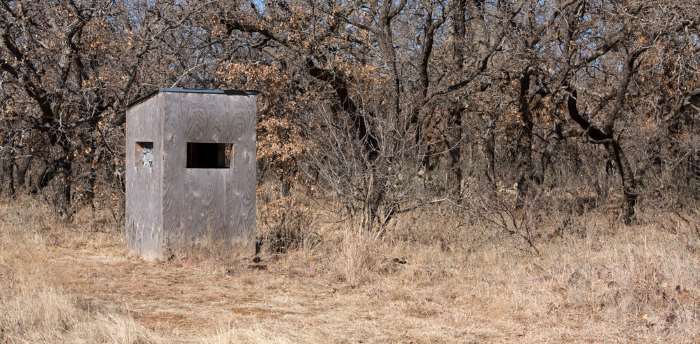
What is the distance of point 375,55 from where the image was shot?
14.2 m

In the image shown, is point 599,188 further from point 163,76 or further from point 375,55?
point 163,76

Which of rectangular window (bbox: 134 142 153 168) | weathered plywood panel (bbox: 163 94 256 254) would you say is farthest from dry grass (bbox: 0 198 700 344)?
rectangular window (bbox: 134 142 153 168)

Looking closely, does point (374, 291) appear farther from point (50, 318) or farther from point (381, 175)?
point (50, 318)

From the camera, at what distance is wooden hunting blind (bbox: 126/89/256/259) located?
10.0 metres

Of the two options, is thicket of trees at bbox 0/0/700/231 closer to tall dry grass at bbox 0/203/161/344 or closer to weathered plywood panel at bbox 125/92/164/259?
weathered plywood panel at bbox 125/92/164/259

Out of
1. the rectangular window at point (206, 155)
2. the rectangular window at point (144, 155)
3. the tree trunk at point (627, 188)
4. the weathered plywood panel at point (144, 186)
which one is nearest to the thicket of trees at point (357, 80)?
the tree trunk at point (627, 188)

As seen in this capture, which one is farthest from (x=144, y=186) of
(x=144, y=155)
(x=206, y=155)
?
(x=206, y=155)

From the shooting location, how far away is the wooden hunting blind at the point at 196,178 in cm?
1005

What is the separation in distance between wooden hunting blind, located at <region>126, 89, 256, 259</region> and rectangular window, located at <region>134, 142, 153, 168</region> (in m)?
0.34

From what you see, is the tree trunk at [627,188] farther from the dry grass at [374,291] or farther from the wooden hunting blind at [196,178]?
the wooden hunting blind at [196,178]

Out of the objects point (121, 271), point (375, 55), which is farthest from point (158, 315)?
point (375, 55)

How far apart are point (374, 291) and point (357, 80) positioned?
5159 millimetres

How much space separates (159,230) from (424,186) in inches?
167

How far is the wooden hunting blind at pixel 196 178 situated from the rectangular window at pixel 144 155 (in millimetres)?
337
